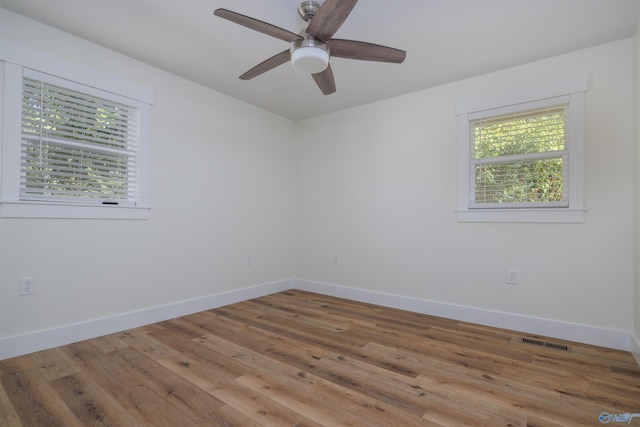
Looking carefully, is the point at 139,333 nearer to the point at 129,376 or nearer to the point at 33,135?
the point at 129,376

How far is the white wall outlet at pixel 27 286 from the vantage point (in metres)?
2.26

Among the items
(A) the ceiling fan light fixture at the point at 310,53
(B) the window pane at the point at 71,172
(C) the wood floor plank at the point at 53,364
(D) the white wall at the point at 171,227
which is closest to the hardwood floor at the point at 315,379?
(C) the wood floor plank at the point at 53,364

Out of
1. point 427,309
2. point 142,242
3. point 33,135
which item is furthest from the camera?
point 427,309

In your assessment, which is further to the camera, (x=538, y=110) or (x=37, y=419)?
(x=538, y=110)

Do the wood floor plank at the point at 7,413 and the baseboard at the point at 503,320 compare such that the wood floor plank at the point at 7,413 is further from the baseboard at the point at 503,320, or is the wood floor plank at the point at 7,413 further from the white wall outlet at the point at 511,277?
the white wall outlet at the point at 511,277

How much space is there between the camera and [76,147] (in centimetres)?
254

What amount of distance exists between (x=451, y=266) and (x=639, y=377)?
1.50 meters

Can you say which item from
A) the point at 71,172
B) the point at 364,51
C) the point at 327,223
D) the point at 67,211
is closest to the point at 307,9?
the point at 364,51

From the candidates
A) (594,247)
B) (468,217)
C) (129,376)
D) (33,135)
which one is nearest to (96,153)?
(33,135)

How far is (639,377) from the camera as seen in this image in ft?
6.61

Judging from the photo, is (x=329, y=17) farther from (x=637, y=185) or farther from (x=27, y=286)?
(x=27, y=286)

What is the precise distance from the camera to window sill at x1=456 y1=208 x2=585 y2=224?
2.63 m

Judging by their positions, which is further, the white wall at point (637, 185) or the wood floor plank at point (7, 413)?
the white wall at point (637, 185)

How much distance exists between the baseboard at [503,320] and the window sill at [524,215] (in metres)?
0.88
